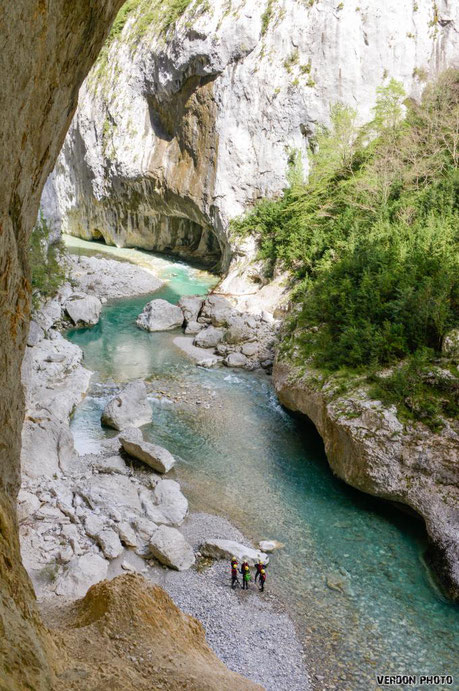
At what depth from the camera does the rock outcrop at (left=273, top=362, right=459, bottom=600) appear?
10664 mm

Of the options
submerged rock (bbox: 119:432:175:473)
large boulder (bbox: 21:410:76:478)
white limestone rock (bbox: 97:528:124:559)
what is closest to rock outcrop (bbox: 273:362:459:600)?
submerged rock (bbox: 119:432:175:473)

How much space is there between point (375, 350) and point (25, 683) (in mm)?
11847

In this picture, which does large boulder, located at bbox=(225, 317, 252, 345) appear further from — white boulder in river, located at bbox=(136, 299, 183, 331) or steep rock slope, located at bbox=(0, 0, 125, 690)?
steep rock slope, located at bbox=(0, 0, 125, 690)

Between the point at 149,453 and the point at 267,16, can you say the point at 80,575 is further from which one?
the point at 267,16

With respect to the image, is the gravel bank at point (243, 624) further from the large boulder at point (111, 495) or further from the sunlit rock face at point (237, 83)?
the sunlit rock face at point (237, 83)

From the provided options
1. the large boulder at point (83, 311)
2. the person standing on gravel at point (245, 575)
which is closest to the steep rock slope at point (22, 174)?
the person standing on gravel at point (245, 575)

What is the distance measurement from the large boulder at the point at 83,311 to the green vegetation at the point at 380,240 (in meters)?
9.02

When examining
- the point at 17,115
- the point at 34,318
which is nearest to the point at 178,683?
A: the point at 17,115

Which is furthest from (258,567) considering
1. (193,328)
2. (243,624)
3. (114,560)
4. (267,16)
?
(267,16)

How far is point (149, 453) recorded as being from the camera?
44.1 feet

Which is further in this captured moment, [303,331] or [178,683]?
[303,331]

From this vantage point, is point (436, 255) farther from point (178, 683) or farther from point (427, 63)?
point (427, 63)

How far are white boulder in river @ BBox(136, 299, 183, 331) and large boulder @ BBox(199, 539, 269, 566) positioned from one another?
48.9ft

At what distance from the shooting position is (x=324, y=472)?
547 inches
